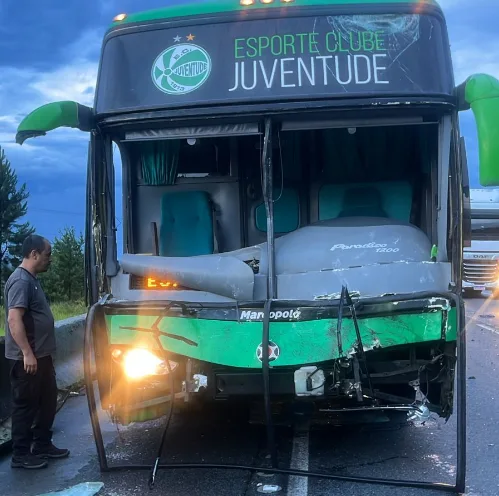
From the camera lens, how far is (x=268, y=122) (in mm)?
5074

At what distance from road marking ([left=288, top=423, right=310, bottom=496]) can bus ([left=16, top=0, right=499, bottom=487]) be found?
0.95 ft

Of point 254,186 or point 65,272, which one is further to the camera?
point 65,272

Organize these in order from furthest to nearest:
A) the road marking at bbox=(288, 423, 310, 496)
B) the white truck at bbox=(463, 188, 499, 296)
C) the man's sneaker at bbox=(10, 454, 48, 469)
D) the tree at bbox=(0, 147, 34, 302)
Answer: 1. the tree at bbox=(0, 147, 34, 302)
2. the white truck at bbox=(463, 188, 499, 296)
3. the man's sneaker at bbox=(10, 454, 48, 469)
4. the road marking at bbox=(288, 423, 310, 496)

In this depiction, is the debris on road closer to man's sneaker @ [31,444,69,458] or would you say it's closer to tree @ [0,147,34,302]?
man's sneaker @ [31,444,69,458]

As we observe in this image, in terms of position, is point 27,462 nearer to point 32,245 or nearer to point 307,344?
point 32,245

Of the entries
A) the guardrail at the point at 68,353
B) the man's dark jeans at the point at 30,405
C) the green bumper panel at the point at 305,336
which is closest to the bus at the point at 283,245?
the green bumper panel at the point at 305,336

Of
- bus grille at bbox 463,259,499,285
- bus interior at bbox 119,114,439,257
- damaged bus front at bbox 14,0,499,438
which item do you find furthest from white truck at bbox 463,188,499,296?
damaged bus front at bbox 14,0,499,438

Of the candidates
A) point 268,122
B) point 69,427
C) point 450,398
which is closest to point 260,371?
point 450,398

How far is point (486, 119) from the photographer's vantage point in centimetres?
446

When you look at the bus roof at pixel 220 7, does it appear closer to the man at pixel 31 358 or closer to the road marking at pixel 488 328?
the man at pixel 31 358

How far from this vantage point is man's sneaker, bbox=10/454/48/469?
533 cm

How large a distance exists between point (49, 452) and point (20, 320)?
112cm

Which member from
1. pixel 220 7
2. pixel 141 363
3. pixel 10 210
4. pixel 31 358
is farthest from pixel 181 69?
pixel 10 210

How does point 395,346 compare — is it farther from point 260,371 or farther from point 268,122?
point 268,122
